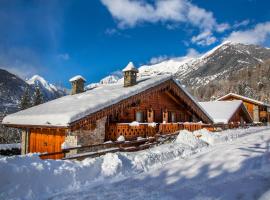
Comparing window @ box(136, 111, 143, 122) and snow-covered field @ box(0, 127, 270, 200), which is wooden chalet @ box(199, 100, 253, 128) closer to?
window @ box(136, 111, 143, 122)

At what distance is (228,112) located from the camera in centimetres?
3891

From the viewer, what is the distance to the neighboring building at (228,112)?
37.6 m

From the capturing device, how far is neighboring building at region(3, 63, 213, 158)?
16.2m

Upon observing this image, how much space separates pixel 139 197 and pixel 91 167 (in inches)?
122

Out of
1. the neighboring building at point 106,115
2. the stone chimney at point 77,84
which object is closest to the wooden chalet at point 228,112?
the neighboring building at point 106,115

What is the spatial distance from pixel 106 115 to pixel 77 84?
34.8 ft

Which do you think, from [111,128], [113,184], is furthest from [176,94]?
[113,184]

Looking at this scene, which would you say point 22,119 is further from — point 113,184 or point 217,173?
point 217,173

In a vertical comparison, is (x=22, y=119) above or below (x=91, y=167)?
above

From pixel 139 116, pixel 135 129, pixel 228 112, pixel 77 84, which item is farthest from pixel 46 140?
pixel 228 112

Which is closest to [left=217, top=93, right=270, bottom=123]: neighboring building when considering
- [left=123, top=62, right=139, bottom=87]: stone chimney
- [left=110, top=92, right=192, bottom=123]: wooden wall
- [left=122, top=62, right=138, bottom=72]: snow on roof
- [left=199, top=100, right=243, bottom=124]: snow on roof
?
[left=199, top=100, right=243, bottom=124]: snow on roof

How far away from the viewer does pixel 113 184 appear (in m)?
9.09

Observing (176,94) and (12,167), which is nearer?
(12,167)

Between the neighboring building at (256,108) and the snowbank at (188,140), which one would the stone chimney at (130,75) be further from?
the neighboring building at (256,108)
